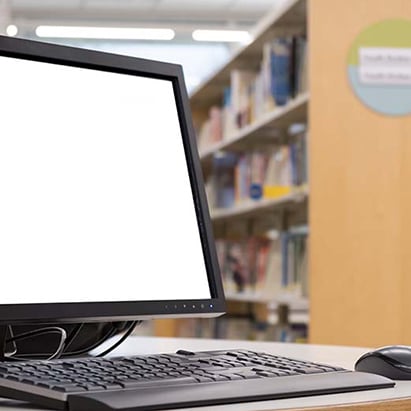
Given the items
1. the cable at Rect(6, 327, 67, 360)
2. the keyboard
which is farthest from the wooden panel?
the keyboard

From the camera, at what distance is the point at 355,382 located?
98 cm

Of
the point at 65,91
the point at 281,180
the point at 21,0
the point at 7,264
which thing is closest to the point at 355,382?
the point at 7,264

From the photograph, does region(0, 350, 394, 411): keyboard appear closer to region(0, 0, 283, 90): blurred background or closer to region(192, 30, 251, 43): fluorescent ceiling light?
region(0, 0, 283, 90): blurred background

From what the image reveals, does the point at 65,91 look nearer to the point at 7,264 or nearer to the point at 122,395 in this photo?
the point at 7,264

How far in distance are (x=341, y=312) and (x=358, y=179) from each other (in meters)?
0.51

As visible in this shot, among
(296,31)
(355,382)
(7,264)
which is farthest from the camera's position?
(296,31)

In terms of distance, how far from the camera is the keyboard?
84 centimetres

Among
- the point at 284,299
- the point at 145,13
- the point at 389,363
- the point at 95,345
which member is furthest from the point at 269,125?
the point at 145,13

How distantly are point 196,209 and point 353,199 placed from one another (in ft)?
8.05

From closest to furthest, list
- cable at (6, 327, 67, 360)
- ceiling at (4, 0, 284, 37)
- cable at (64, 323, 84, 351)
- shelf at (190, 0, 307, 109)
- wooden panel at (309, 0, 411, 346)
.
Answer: cable at (6, 327, 67, 360) < cable at (64, 323, 84, 351) < wooden panel at (309, 0, 411, 346) < shelf at (190, 0, 307, 109) < ceiling at (4, 0, 284, 37)

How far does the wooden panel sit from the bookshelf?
0.18 metres

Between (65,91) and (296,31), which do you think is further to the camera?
(296,31)

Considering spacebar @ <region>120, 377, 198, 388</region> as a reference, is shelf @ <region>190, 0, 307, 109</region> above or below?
above

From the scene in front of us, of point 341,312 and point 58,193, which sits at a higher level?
point 58,193
